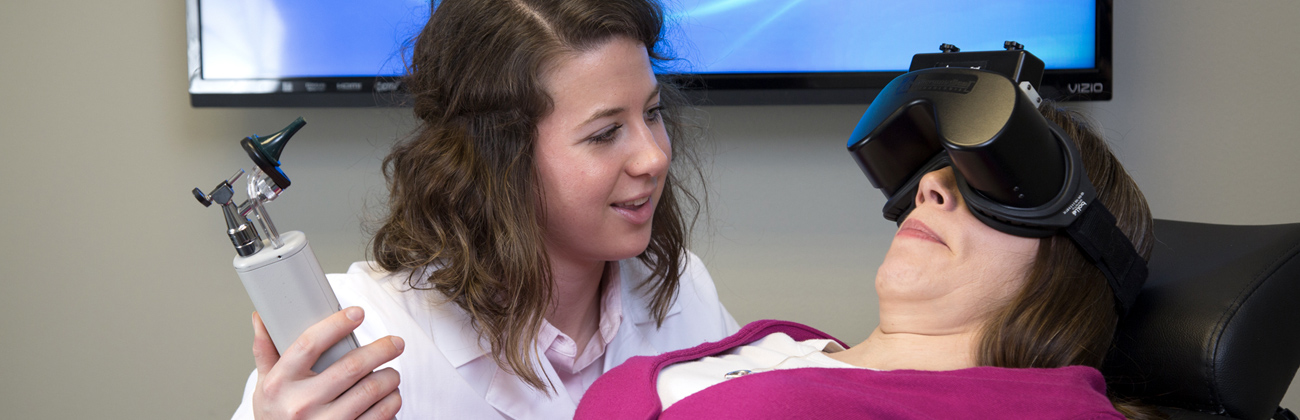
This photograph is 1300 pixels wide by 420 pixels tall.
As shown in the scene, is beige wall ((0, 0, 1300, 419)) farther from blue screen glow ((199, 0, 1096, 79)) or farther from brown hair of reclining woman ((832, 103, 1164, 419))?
brown hair of reclining woman ((832, 103, 1164, 419))

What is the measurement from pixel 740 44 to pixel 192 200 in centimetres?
122

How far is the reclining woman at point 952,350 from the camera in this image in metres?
0.73

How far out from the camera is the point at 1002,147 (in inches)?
29.8

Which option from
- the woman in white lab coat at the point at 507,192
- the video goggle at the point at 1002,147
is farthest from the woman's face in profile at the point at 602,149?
the video goggle at the point at 1002,147

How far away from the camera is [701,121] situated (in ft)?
5.48

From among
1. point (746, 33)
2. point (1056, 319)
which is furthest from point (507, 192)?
point (746, 33)

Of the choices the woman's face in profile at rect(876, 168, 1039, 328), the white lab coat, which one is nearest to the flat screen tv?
the white lab coat

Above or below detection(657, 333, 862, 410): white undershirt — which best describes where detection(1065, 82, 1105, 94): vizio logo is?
above

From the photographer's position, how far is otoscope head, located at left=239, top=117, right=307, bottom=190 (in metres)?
0.67

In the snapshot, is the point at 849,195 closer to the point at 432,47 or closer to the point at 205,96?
the point at 432,47

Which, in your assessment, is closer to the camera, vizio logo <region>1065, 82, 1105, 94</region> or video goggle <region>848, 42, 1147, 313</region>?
video goggle <region>848, 42, 1147, 313</region>

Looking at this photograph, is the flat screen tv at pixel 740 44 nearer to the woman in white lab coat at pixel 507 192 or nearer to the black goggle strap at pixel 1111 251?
the woman in white lab coat at pixel 507 192

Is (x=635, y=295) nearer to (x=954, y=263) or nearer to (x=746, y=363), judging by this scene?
(x=746, y=363)

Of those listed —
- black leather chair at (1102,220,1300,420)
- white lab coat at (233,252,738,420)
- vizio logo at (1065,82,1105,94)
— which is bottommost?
black leather chair at (1102,220,1300,420)
